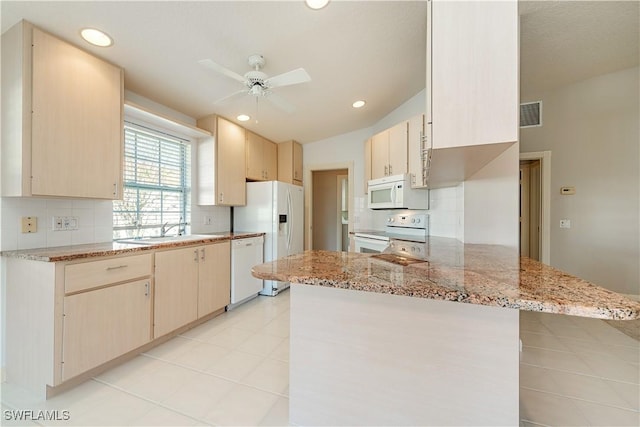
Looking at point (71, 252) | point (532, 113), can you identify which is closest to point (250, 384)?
point (71, 252)

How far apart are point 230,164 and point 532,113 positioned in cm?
406

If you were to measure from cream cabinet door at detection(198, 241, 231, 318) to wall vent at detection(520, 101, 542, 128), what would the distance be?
4.19 metres

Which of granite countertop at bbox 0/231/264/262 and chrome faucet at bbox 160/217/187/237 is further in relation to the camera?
chrome faucet at bbox 160/217/187/237

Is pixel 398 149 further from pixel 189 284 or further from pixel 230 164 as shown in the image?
pixel 189 284

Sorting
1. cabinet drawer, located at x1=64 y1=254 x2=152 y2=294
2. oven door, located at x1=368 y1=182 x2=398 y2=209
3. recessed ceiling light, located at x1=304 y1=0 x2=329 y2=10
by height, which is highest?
recessed ceiling light, located at x1=304 y1=0 x2=329 y2=10

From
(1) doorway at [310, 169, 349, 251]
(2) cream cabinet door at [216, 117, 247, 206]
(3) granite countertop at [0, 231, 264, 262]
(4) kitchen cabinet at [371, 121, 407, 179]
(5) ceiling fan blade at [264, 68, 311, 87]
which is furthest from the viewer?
(1) doorway at [310, 169, 349, 251]

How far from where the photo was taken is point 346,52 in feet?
7.00

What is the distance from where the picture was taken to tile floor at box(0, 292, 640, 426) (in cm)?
144

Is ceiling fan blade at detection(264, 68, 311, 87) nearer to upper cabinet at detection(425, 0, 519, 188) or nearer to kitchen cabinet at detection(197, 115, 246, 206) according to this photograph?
upper cabinet at detection(425, 0, 519, 188)

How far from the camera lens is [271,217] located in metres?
3.54

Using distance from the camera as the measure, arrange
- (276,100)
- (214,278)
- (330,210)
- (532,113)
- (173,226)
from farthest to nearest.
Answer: (330,210) → (532,113) → (173,226) → (214,278) → (276,100)

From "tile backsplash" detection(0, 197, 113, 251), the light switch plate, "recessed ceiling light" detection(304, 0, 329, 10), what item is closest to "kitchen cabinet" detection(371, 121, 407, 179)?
"recessed ceiling light" detection(304, 0, 329, 10)

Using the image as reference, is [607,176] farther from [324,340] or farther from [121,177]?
[121,177]

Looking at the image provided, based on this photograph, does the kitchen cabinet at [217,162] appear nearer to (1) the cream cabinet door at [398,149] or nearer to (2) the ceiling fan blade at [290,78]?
(2) the ceiling fan blade at [290,78]
